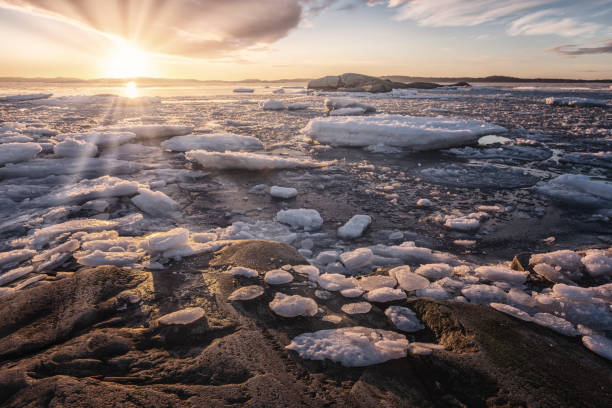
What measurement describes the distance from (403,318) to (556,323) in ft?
2.39

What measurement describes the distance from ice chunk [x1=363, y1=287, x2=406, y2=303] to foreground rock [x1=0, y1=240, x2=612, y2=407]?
1.7 inches

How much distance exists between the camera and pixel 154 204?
3.10 metres

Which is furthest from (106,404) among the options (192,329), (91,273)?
(91,273)

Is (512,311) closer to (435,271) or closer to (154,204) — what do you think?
(435,271)

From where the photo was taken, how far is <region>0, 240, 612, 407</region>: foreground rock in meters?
0.92

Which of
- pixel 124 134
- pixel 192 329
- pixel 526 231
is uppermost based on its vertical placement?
pixel 124 134

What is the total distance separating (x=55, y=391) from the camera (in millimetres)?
879

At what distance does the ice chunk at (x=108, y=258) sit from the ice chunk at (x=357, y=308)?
4.62 ft

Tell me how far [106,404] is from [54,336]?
0.53 m

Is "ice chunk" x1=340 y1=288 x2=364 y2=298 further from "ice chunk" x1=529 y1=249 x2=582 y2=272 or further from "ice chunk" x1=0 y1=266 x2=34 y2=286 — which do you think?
"ice chunk" x1=0 y1=266 x2=34 y2=286

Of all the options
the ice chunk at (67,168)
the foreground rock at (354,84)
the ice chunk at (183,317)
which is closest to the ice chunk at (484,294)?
the ice chunk at (183,317)

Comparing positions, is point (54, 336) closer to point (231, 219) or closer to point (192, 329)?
point (192, 329)

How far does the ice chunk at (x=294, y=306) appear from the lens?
135 centimetres

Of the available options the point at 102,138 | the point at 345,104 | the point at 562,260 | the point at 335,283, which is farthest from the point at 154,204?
the point at 345,104
